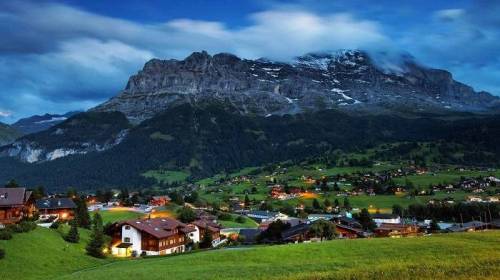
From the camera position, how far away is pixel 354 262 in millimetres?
54938

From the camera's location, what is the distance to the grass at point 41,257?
231 feet

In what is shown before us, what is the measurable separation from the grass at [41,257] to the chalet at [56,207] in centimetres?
3488

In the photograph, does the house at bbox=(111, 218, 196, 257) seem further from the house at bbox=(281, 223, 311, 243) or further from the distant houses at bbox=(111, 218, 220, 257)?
the house at bbox=(281, 223, 311, 243)

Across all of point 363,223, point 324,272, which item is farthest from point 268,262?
point 363,223

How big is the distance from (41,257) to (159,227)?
41686mm

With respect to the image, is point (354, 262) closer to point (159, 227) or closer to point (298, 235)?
point (298, 235)

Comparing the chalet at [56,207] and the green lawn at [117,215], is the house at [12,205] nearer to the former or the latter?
the chalet at [56,207]

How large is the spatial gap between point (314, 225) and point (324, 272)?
52.0 meters

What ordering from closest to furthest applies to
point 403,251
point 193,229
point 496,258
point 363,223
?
point 496,258
point 403,251
point 193,229
point 363,223

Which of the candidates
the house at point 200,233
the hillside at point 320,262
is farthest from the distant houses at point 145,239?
the hillside at point 320,262

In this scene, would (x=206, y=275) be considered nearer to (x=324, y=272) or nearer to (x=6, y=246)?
(x=324, y=272)

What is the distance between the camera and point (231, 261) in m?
65.9

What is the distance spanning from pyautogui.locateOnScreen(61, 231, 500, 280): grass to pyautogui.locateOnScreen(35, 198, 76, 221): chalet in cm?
6744

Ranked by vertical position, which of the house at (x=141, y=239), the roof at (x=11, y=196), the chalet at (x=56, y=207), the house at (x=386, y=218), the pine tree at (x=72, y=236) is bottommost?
the house at (x=386, y=218)
